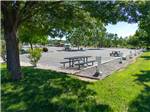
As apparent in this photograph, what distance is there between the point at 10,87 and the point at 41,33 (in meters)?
5.64

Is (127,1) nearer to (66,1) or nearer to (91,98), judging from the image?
(66,1)

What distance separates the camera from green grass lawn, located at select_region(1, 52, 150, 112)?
7350 millimetres

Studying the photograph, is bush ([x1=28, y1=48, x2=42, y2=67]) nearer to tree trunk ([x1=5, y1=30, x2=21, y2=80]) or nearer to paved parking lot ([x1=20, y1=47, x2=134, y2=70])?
paved parking lot ([x1=20, y1=47, x2=134, y2=70])

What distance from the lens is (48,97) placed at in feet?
27.0

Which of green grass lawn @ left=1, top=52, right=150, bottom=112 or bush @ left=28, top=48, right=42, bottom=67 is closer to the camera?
green grass lawn @ left=1, top=52, right=150, bottom=112

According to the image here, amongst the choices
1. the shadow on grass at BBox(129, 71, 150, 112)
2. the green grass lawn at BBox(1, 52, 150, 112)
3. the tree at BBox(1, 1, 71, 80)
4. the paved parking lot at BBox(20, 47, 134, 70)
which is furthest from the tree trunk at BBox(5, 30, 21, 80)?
the paved parking lot at BBox(20, 47, 134, 70)

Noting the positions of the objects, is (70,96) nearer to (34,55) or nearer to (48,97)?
(48,97)

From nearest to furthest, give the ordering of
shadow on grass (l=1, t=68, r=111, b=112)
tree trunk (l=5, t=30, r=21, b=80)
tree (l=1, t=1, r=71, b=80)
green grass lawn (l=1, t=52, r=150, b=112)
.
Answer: shadow on grass (l=1, t=68, r=111, b=112) → green grass lawn (l=1, t=52, r=150, b=112) → tree (l=1, t=1, r=71, b=80) → tree trunk (l=5, t=30, r=21, b=80)

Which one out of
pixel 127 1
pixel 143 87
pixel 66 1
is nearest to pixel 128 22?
pixel 127 1

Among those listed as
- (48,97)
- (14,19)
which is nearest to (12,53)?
(14,19)

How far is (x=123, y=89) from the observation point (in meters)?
10.5

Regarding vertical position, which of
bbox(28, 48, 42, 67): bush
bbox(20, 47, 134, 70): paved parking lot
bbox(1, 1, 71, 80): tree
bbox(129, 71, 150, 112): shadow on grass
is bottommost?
bbox(20, 47, 134, 70): paved parking lot

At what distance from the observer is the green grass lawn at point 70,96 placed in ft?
24.1

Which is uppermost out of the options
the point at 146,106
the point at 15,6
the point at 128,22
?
the point at 15,6
